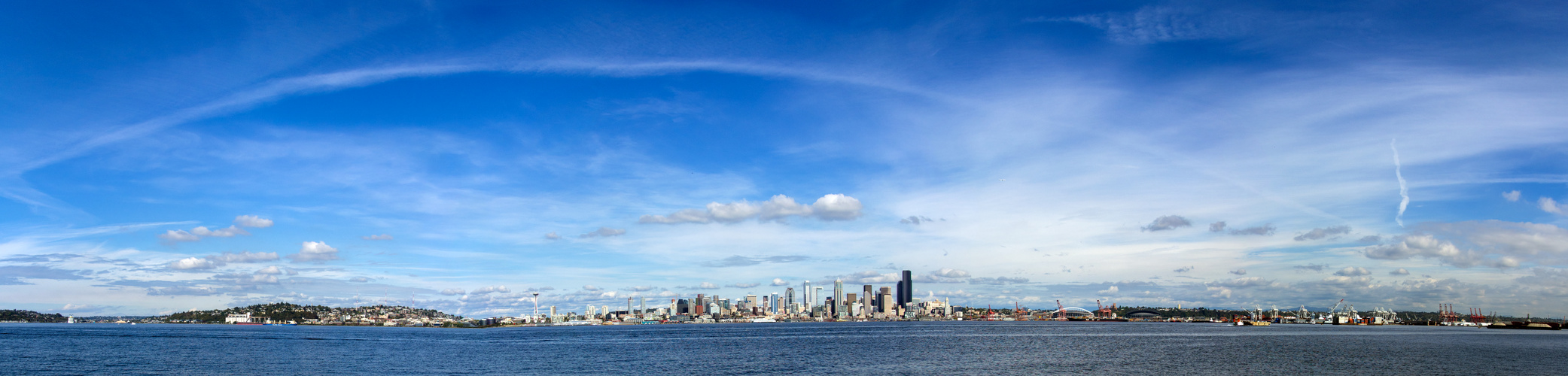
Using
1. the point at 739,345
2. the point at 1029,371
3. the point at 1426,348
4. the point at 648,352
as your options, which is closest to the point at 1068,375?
the point at 1029,371

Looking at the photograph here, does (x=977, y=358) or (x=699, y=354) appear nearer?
(x=977, y=358)

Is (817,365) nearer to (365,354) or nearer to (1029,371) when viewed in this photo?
(1029,371)

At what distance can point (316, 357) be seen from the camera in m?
100

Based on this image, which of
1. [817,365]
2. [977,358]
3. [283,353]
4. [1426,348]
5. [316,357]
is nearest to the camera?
[817,365]

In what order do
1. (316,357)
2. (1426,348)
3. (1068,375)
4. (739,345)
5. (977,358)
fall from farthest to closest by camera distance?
(739,345) → (1426,348) → (316,357) → (977,358) → (1068,375)

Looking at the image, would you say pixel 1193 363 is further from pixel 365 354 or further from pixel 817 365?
pixel 365 354

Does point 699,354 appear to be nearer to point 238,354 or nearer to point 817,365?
point 817,365

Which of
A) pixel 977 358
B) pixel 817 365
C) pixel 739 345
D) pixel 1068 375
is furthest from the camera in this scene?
pixel 739 345

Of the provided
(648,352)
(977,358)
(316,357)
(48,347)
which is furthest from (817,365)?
(48,347)

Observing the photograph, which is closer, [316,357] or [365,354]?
[316,357]

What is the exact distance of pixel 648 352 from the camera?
110 m

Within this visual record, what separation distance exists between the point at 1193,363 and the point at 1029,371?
24.0 metres

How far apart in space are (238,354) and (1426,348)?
164m

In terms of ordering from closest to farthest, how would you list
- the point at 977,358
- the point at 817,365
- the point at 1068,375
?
the point at 1068,375 → the point at 817,365 → the point at 977,358
